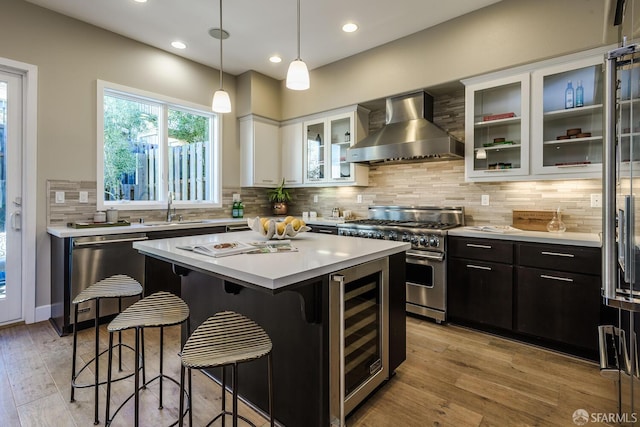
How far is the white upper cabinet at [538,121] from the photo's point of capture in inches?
104

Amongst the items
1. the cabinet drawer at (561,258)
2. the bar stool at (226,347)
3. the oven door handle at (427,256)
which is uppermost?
the cabinet drawer at (561,258)

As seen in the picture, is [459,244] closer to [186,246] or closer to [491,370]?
[491,370]

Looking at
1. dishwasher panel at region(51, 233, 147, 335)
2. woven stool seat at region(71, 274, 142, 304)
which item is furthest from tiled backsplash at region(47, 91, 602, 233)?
woven stool seat at region(71, 274, 142, 304)

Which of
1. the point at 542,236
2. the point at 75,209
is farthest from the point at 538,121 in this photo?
the point at 75,209

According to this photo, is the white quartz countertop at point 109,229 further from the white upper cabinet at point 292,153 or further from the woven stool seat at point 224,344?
the woven stool seat at point 224,344

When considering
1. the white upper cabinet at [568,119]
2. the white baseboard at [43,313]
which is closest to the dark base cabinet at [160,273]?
the white baseboard at [43,313]

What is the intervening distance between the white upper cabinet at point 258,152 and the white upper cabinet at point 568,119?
127 inches

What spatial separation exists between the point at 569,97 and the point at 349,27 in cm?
210

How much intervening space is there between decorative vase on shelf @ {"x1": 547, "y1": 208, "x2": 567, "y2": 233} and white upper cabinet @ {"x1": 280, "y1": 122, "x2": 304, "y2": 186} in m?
2.94

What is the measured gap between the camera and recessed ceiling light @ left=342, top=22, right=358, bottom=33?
11.0 feet

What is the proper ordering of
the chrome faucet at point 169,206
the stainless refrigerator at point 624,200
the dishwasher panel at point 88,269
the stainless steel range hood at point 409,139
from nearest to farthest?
1. the stainless refrigerator at point 624,200
2. the dishwasher panel at point 88,269
3. the stainless steel range hood at point 409,139
4. the chrome faucet at point 169,206

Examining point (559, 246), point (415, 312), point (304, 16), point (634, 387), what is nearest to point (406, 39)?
point (304, 16)

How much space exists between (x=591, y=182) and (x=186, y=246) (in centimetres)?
324

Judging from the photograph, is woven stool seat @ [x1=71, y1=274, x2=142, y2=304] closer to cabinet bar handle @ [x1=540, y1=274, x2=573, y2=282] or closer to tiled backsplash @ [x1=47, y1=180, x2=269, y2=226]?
tiled backsplash @ [x1=47, y1=180, x2=269, y2=226]
